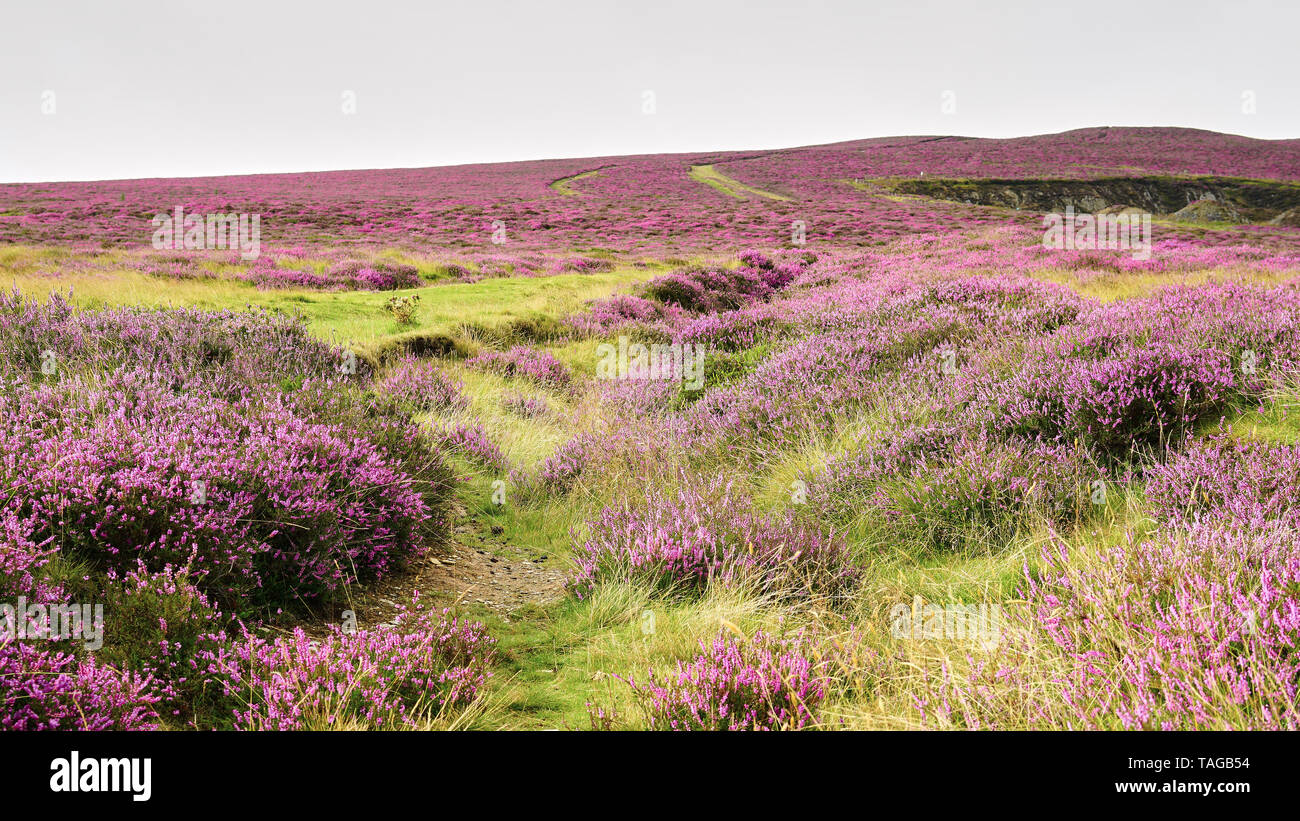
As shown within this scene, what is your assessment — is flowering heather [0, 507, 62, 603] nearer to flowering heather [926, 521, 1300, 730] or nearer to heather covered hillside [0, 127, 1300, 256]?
flowering heather [926, 521, 1300, 730]

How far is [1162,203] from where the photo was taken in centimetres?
4681

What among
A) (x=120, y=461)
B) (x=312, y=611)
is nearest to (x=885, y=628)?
(x=312, y=611)

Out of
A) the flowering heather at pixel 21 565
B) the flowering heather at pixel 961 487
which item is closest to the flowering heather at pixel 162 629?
the flowering heather at pixel 21 565

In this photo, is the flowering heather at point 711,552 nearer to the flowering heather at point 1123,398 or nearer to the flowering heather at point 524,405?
the flowering heather at point 1123,398

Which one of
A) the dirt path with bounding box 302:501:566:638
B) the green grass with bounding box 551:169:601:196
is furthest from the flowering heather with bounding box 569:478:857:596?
the green grass with bounding box 551:169:601:196

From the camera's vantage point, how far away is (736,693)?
2314mm

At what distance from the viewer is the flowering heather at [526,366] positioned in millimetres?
8773

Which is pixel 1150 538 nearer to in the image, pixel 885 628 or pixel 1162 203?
pixel 885 628

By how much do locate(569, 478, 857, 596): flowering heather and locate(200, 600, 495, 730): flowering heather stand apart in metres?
1.06

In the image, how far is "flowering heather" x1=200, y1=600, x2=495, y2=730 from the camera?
2188 mm

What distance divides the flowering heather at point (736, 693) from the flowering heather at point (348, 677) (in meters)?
0.74
